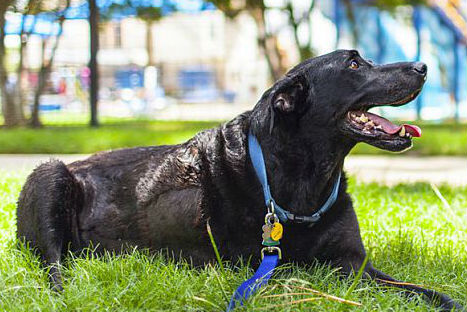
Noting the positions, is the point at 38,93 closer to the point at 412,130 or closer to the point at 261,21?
the point at 261,21

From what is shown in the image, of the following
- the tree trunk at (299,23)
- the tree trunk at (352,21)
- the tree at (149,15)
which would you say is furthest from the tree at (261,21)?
the tree trunk at (352,21)

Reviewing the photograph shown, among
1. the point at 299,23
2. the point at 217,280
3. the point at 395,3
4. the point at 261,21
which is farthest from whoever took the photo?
the point at 395,3

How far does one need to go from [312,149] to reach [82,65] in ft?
31.0

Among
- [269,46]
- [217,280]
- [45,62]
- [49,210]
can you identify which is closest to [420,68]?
[217,280]

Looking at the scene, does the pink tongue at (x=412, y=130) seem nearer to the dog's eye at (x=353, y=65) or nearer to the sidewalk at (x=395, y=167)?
the dog's eye at (x=353, y=65)

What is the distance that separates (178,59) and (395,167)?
22.8 feet

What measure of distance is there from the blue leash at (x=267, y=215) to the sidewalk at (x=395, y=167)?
320cm

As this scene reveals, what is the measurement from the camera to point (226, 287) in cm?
263

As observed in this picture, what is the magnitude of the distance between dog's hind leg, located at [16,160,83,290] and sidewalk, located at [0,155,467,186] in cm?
283

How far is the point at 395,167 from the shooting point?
24.8 feet

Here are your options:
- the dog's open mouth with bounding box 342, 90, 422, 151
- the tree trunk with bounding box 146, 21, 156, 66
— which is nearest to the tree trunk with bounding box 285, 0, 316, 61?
the tree trunk with bounding box 146, 21, 156, 66

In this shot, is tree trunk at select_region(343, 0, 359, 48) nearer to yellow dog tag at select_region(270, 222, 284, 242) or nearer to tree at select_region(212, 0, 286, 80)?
tree at select_region(212, 0, 286, 80)

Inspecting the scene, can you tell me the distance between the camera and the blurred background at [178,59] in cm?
966

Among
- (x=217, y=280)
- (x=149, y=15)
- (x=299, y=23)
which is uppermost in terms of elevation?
(x=149, y=15)
